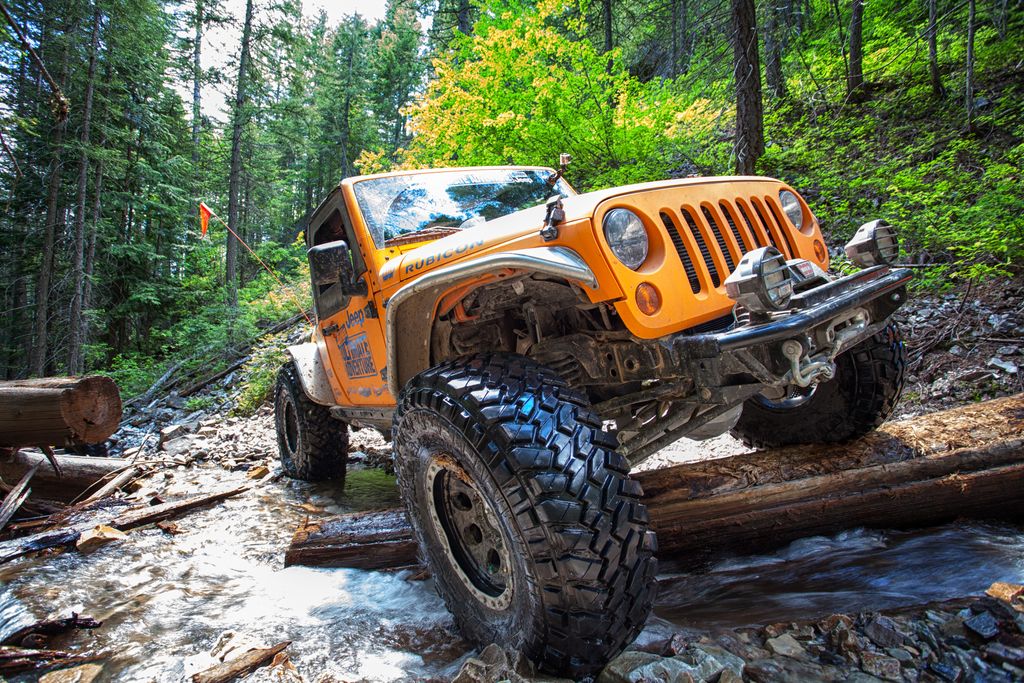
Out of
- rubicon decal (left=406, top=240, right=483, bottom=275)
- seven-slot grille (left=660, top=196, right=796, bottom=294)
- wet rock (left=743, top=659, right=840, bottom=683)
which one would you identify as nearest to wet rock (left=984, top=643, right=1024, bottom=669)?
wet rock (left=743, top=659, right=840, bottom=683)

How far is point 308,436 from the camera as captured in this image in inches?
188

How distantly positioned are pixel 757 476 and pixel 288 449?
13.5ft

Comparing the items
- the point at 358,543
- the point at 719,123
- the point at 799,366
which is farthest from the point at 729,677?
the point at 719,123

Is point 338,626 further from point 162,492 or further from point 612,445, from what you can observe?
point 162,492

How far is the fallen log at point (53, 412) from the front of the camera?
4371mm

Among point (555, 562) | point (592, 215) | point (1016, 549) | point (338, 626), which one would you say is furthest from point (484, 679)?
point (1016, 549)

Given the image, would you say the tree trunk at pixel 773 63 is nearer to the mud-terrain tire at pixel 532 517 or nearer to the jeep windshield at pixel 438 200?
the jeep windshield at pixel 438 200

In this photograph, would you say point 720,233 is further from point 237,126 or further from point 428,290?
point 237,126

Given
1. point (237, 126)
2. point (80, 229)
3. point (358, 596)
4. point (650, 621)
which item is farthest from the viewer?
point (237, 126)

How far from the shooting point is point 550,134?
8367 millimetres

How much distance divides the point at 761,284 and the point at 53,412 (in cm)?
502

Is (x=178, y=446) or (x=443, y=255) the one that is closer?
(x=443, y=255)

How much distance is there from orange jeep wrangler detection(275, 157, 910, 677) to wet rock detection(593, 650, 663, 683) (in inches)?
4.6

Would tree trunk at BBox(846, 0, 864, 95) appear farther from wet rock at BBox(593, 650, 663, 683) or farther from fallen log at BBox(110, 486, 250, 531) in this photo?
fallen log at BBox(110, 486, 250, 531)
